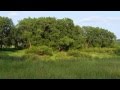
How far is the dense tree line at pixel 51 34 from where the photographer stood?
8734 mm

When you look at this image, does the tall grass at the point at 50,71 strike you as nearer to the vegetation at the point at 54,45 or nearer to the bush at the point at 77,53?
the vegetation at the point at 54,45

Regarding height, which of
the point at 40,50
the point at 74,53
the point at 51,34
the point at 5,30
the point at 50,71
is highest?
the point at 5,30

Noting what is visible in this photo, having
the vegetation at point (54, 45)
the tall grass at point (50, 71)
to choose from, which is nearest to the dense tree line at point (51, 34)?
the vegetation at point (54, 45)

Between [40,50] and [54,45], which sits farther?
[54,45]

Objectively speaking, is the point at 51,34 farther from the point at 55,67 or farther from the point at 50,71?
the point at 50,71

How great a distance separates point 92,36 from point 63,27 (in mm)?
991

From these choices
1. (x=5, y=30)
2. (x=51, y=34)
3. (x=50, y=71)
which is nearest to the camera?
(x=50, y=71)

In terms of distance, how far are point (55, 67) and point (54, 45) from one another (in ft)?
7.02

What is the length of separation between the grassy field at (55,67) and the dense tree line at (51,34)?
34 centimetres

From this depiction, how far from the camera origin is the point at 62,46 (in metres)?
9.58

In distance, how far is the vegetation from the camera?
304 inches

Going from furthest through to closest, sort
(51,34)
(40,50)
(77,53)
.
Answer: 1. (77,53)
2. (51,34)
3. (40,50)

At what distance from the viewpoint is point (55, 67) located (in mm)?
7090

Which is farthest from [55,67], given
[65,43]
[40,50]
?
[65,43]
